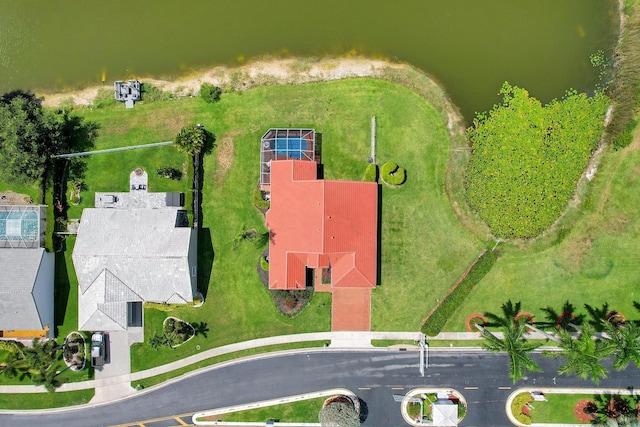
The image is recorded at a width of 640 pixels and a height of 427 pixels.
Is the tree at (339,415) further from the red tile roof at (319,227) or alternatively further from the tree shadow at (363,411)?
the red tile roof at (319,227)

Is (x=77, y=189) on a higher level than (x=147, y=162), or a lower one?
lower

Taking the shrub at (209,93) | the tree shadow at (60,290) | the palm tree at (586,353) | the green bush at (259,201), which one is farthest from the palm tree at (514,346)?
the tree shadow at (60,290)

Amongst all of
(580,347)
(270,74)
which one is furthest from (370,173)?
(580,347)

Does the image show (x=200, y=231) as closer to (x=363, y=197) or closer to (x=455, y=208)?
(x=363, y=197)

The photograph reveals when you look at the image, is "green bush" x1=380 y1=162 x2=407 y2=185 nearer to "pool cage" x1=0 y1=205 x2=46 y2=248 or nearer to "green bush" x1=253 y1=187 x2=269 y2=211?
"green bush" x1=253 y1=187 x2=269 y2=211

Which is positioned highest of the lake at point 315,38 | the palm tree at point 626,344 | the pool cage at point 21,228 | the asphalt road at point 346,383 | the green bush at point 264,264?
the lake at point 315,38

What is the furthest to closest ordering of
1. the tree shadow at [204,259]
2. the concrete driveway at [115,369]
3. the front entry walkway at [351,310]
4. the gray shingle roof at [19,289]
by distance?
the concrete driveway at [115,369]
the tree shadow at [204,259]
the front entry walkway at [351,310]
the gray shingle roof at [19,289]

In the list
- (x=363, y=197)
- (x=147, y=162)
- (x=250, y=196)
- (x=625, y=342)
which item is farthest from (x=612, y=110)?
(x=147, y=162)
